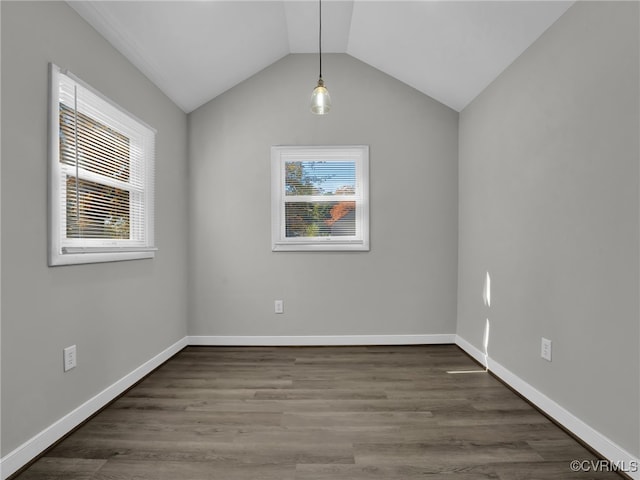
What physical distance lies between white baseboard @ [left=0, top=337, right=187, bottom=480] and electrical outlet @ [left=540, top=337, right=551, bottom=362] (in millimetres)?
2811

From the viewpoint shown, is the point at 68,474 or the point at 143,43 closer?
the point at 68,474

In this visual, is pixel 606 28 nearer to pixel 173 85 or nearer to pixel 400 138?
pixel 400 138

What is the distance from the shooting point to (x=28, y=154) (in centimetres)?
171

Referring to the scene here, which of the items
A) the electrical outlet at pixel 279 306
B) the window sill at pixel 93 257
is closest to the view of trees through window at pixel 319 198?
the electrical outlet at pixel 279 306

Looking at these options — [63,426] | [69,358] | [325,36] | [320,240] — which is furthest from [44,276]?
[325,36]

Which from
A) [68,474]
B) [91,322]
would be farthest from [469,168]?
[68,474]

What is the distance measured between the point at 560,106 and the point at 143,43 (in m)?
2.77

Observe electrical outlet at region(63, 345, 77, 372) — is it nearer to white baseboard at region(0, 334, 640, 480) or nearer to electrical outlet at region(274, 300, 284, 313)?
white baseboard at region(0, 334, 640, 480)

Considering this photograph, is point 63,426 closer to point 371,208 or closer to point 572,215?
point 371,208

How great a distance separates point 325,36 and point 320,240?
1947 millimetres

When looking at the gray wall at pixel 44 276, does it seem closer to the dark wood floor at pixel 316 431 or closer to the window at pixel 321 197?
the dark wood floor at pixel 316 431

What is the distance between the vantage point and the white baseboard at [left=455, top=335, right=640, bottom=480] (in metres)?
1.60

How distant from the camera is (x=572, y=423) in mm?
1948

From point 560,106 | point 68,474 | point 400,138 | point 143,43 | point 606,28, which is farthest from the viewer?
point 400,138
